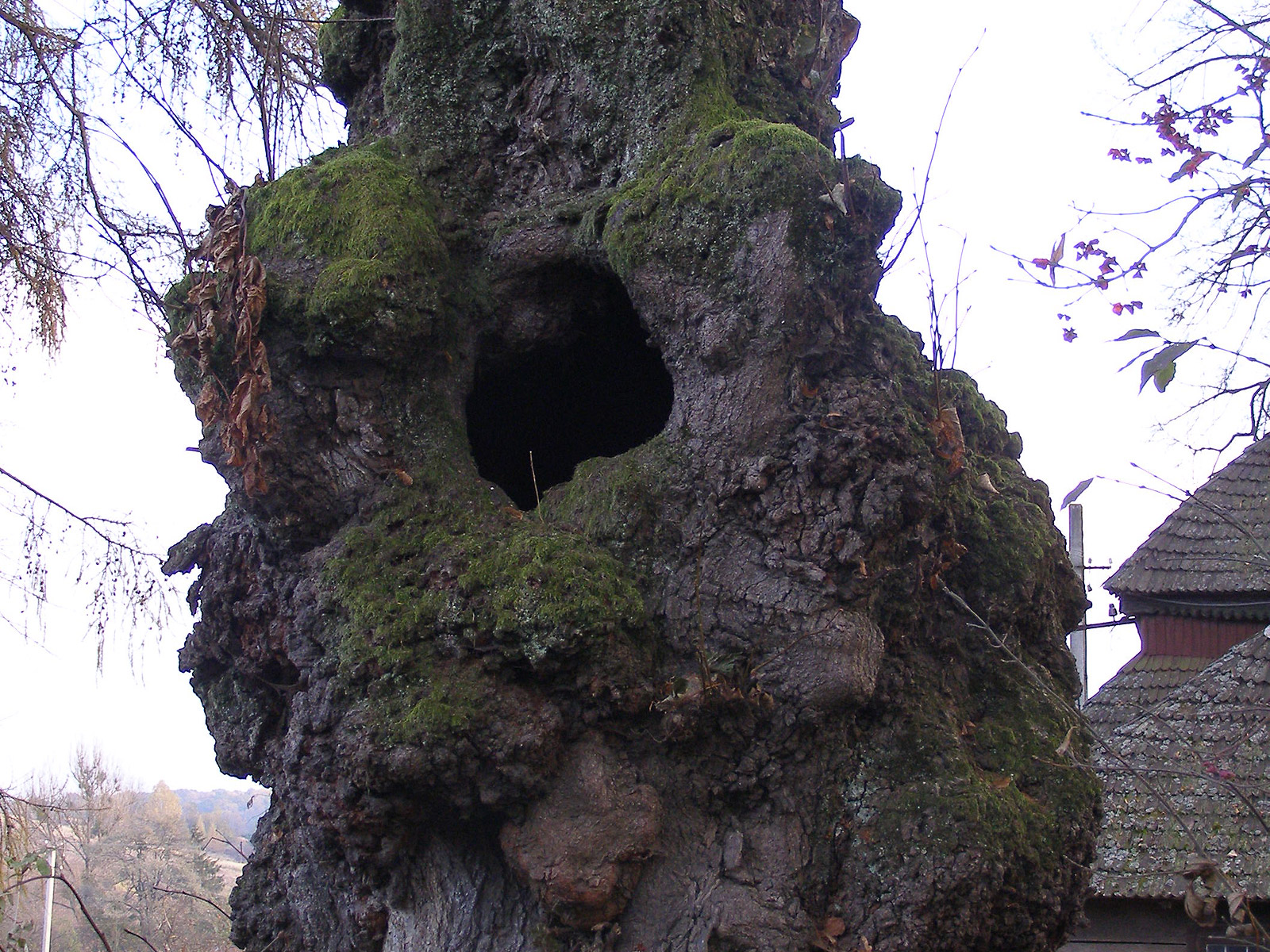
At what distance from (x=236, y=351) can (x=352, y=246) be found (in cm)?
55

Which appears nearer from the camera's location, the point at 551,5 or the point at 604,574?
the point at 604,574

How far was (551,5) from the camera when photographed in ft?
13.1

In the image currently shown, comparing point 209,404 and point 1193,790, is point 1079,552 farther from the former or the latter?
point 209,404

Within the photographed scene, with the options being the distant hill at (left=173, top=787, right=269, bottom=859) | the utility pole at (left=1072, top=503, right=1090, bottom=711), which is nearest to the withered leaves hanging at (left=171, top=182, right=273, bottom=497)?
the utility pole at (left=1072, top=503, right=1090, bottom=711)

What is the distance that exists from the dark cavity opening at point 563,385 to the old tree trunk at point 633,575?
1.5 inches

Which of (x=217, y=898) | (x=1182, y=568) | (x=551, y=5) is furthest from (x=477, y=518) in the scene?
(x=217, y=898)

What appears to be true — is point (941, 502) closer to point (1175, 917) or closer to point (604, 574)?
point (604, 574)

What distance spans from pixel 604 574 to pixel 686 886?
95 centimetres

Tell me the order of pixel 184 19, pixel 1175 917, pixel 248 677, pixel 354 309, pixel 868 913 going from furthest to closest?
pixel 1175 917 → pixel 184 19 → pixel 248 677 → pixel 354 309 → pixel 868 913

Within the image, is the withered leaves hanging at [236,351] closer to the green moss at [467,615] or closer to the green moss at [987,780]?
the green moss at [467,615]

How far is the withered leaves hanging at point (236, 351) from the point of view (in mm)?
3410

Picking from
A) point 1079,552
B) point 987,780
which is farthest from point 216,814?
point 987,780

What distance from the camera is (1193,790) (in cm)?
717

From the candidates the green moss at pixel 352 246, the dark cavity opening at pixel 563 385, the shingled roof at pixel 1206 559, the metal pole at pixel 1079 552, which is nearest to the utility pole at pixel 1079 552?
the metal pole at pixel 1079 552
